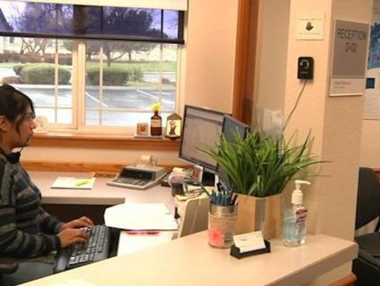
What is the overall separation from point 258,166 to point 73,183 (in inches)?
67.8

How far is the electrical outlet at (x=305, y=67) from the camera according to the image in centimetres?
181

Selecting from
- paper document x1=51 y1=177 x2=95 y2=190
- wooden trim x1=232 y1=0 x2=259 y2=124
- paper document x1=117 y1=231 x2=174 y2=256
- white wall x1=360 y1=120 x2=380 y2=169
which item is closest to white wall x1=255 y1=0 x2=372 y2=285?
paper document x1=117 y1=231 x2=174 y2=256

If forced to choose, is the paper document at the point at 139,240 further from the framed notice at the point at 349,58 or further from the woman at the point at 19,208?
the framed notice at the point at 349,58

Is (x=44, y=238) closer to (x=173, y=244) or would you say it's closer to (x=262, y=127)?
(x=173, y=244)

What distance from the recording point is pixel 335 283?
1.89m

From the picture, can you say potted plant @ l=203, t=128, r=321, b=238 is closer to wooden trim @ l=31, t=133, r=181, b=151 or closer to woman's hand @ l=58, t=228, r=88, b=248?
woman's hand @ l=58, t=228, r=88, b=248

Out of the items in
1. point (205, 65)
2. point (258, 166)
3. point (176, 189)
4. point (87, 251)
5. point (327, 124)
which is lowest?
point (87, 251)

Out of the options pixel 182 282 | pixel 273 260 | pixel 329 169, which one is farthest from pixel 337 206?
pixel 182 282

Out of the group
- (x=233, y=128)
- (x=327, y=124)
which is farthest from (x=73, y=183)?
(x=327, y=124)

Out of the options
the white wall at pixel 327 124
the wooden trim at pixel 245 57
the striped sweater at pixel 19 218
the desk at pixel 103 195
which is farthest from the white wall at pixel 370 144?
the striped sweater at pixel 19 218

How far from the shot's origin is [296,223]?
175cm

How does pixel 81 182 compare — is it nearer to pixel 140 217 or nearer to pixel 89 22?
pixel 140 217

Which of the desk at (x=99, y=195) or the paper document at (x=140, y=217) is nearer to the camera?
the paper document at (x=140, y=217)

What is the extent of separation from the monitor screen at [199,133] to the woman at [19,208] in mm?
812
